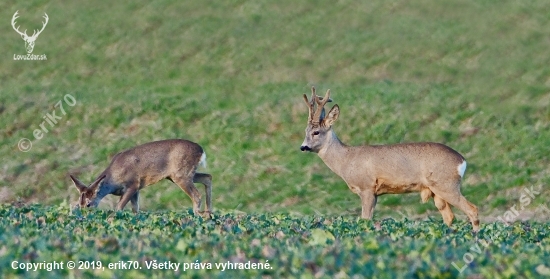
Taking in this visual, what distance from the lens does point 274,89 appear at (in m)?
29.9

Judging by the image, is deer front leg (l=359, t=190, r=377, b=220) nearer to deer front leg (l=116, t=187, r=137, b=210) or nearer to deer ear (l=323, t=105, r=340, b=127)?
deer ear (l=323, t=105, r=340, b=127)

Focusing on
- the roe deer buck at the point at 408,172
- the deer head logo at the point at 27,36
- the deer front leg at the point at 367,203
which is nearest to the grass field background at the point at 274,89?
the deer head logo at the point at 27,36

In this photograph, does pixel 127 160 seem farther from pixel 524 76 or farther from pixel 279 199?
pixel 524 76

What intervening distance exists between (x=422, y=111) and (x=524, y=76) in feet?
13.5

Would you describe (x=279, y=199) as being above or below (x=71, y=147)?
below

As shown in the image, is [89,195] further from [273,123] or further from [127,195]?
[273,123]

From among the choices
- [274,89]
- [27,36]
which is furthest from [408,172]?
[27,36]

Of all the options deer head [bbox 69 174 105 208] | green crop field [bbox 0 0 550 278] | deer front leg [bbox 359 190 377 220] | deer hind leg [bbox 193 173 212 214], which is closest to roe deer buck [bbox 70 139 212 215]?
deer hind leg [bbox 193 173 212 214]

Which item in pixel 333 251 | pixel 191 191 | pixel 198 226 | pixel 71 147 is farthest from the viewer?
pixel 71 147

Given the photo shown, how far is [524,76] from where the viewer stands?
28.6m

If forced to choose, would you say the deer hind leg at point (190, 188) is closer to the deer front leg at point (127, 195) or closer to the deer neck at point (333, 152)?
the deer front leg at point (127, 195)

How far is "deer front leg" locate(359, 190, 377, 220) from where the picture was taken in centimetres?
1540

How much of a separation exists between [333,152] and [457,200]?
2331 millimetres

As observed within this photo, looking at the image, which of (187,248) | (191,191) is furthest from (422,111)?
(187,248)
